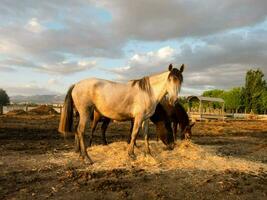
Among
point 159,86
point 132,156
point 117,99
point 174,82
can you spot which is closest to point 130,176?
point 132,156

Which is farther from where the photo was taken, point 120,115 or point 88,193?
point 120,115

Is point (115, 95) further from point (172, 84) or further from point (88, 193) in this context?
point (88, 193)

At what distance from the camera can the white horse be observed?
341 inches

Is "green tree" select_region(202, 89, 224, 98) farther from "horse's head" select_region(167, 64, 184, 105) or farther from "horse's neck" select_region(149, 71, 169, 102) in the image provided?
"horse's head" select_region(167, 64, 184, 105)

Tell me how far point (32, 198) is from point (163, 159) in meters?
4.02

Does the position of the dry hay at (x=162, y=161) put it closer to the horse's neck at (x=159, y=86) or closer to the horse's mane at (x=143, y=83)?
the horse's neck at (x=159, y=86)

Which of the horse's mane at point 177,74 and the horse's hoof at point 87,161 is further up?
the horse's mane at point 177,74

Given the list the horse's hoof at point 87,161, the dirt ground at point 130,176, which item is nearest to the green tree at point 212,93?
the dirt ground at point 130,176

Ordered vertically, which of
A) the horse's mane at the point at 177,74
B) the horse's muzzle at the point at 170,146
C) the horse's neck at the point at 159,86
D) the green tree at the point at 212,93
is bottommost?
the horse's muzzle at the point at 170,146

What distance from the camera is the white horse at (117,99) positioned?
8.67m

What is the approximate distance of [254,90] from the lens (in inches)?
2702

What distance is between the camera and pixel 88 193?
238 inches

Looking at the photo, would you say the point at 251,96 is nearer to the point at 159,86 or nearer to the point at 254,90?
the point at 254,90

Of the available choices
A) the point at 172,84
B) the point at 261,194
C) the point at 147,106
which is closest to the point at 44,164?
the point at 147,106
